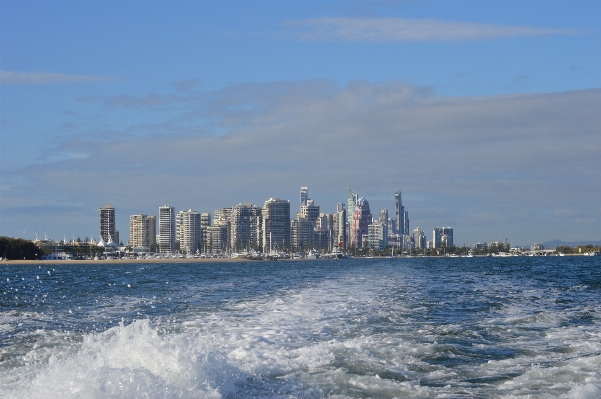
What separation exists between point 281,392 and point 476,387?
10.3 feet

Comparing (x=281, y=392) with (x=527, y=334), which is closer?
(x=281, y=392)

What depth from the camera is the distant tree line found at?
523 ft

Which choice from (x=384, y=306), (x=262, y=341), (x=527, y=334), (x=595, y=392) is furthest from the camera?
(x=384, y=306)

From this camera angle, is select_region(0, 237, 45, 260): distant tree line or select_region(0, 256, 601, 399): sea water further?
select_region(0, 237, 45, 260): distant tree line

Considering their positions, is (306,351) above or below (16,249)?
below

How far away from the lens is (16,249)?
16250 centimetres

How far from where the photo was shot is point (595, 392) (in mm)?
10516

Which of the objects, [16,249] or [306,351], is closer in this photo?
[306,351]

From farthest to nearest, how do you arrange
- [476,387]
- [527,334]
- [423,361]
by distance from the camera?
[527,334], [423,361], [476,387]

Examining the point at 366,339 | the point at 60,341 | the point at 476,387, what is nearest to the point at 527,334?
the point at 366,339

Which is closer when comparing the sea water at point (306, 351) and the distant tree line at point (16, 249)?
the sea water at point (306, 351)

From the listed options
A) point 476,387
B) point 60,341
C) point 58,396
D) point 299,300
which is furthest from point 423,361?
point 299,300

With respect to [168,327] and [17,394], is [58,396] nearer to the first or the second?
[17,394]

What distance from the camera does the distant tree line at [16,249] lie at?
159 metres
